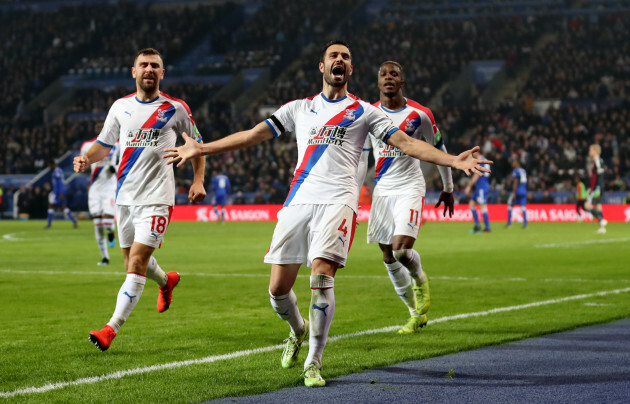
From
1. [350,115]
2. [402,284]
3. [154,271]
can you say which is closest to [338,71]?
[350,115]

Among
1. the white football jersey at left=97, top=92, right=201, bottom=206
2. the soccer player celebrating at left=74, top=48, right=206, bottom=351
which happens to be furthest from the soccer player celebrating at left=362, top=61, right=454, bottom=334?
the white football jersey at left=97, top=92, right=201, bottom=206

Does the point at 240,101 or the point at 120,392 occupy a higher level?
the point at 240,101

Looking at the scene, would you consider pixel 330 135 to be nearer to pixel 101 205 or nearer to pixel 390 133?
pixel 390 133

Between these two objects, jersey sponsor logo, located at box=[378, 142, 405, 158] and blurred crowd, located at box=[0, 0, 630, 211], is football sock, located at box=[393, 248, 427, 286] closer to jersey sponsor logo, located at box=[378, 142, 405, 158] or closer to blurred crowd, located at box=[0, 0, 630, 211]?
jersey sponsor logo, located at box=[378, 142, 405, 158]

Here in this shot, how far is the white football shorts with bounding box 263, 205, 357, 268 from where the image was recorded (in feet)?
20.6

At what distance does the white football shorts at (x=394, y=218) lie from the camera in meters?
8.77

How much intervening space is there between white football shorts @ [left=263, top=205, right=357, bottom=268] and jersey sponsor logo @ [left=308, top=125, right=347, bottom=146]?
46cm

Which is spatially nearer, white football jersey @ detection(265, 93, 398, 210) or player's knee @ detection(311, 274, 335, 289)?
player's knee @ detection(311, 274, 335, 289)

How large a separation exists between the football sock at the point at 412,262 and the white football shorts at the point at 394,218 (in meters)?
0.16

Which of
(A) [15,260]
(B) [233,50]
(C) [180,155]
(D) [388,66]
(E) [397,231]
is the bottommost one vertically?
(A) [15,260]

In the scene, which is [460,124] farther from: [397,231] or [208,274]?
[397,231]

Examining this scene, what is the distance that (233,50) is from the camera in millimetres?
53938

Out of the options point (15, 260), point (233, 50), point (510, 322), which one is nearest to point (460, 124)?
point (233, 50)

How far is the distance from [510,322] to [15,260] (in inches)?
453
